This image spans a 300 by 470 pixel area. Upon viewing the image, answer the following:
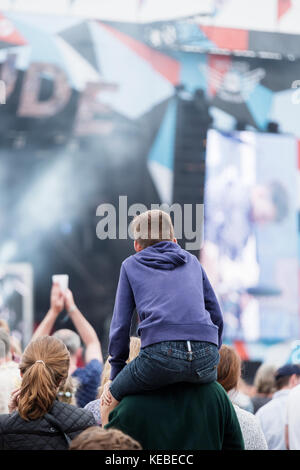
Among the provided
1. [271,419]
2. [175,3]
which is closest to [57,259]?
[175,3]

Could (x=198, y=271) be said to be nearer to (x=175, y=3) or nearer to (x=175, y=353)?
(x=175, y=353)

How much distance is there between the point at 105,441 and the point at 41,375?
1.47ft

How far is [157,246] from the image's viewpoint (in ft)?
7.50

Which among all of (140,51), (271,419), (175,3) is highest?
(175,3)

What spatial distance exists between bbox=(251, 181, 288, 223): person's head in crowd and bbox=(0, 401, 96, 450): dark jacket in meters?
6.34

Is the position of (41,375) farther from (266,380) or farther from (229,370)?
(266,380)

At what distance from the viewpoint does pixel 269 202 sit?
847 cm

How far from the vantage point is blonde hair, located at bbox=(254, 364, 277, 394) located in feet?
13.1

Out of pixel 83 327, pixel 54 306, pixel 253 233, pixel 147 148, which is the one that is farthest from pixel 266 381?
pixel 147 148

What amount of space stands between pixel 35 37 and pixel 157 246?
20.5 ft

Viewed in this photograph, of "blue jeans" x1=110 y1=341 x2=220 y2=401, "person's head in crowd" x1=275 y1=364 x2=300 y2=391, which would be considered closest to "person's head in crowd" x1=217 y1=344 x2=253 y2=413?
"blue jeans" x1=110 y1=341 x2=220 y2=401

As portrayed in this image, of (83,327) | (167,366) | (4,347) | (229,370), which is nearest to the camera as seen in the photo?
(167,366)

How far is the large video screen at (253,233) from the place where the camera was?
8156 mm

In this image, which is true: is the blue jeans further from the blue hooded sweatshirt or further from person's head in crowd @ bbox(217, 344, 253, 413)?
person's head in crowd @ bbox(217, 344, 253, 413)
